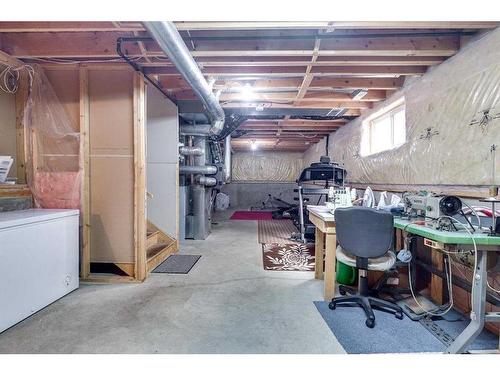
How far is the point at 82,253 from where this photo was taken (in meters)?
2.83

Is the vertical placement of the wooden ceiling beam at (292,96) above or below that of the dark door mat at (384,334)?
above

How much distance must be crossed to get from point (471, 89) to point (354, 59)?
109 cm

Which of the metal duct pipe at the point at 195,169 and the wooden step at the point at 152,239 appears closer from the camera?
the wooden step at the point at 152,239

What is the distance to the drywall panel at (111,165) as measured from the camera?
2865 mm

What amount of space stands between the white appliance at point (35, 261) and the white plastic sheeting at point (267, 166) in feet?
25.2

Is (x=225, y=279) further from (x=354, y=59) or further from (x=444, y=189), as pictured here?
(x=354, y=59)

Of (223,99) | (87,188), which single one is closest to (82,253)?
(87,188)

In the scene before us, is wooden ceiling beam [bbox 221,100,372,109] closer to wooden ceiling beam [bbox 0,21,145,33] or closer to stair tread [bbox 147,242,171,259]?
wooden ceiling beam [bbox 0,21,145,33]

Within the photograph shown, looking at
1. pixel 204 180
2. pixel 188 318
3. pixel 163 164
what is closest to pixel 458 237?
pixel 188 318

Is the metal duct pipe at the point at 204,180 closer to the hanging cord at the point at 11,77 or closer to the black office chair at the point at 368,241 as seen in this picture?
the hanging cord at the point at 11,77

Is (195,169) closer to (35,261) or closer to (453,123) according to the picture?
(35,261)

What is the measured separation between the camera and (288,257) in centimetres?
376

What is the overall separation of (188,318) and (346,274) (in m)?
1.71

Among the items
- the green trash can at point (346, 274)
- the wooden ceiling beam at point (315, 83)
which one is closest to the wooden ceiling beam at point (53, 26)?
the wooden ceiling beam at point (315, 83)
